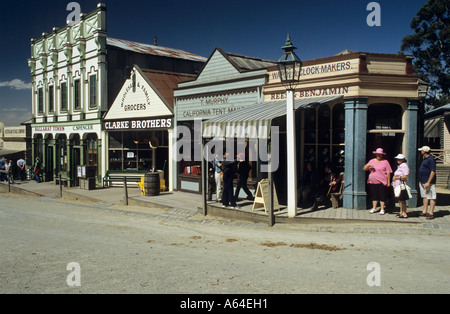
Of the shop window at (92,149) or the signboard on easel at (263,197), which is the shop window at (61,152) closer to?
the shop window at (92,149)

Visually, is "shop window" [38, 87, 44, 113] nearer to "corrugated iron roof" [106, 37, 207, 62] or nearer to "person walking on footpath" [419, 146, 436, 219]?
"corrugated iron roof" [106, 37, 207, 62]

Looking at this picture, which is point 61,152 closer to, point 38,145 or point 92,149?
point 38,145

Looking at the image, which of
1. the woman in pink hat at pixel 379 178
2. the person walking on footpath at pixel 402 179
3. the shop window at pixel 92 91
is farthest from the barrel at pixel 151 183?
the person walking on footpath at pixel 402 179

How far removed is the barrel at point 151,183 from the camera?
53.6 ft

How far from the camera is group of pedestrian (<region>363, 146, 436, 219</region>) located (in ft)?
32.2

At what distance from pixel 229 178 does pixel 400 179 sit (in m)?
4.64

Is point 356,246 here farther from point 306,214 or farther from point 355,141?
point 355,141

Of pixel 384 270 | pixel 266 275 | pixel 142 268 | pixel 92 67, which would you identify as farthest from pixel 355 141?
pixel 92 67

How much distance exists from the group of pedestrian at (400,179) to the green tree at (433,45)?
28505mm

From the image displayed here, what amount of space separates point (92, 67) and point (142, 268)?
19.0 metres

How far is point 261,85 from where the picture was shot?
14062 mm

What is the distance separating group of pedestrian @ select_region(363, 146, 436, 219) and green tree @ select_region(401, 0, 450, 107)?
28.5 m

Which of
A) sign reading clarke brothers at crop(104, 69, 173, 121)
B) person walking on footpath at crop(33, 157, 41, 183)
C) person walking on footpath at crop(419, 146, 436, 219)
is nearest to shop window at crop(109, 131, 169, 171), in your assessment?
sign reading clarke brothers at crop(104, 69, 173, 121)

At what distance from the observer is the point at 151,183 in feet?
53.7
